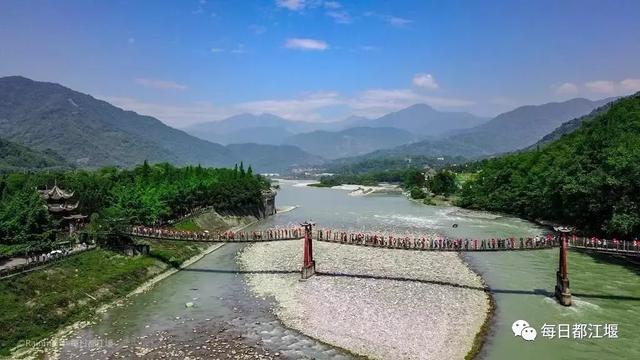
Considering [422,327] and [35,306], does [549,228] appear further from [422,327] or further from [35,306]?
[35,306]

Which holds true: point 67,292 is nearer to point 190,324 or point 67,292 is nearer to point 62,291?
point 62,291

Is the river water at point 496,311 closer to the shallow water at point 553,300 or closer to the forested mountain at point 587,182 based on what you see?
the shallow water at point 553,300

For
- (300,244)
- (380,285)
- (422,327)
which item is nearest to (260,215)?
(300,244)

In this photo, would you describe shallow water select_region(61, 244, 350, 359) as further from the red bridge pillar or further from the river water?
the red bridge pillar

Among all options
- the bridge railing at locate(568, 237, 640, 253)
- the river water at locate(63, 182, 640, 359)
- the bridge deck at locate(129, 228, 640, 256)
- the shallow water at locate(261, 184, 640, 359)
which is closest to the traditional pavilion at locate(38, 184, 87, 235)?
the bridge deck at locate(129, 228, 640, 256)

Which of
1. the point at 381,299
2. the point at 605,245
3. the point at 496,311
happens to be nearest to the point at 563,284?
the point at 496,311

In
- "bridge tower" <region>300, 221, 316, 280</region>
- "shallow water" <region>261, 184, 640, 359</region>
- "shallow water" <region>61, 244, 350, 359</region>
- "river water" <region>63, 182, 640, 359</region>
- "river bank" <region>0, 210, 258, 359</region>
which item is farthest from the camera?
"bridge tower" <region>300, 221, 316, 280</region>

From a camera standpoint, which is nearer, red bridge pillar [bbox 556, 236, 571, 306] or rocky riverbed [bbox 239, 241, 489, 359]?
rocky riverbed [bbox 239, 241, 489, 359]
